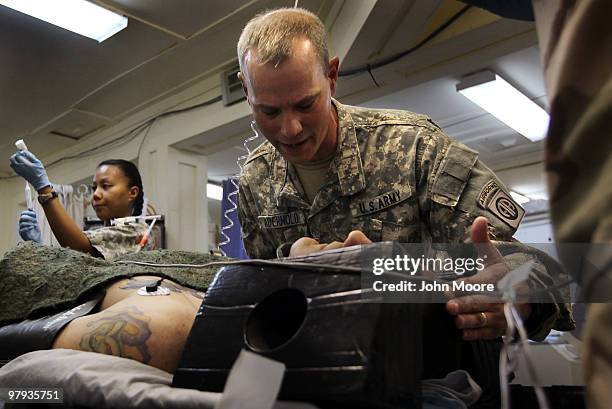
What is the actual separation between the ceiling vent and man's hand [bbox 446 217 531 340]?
9.12 ft

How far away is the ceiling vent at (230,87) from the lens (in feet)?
10.5

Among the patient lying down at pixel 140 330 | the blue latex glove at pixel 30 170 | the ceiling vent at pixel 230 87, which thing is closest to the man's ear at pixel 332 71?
the patient lying down at pixel 140 330

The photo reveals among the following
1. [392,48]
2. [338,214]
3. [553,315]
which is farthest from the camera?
[392,48]

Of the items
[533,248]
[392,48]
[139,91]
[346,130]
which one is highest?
[139,91]

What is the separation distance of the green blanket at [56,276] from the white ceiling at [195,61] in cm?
172

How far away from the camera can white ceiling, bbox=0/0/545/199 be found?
2607 millimetres

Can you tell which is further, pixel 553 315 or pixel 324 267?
pixel 553 315

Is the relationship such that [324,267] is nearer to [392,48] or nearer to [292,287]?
[292,287]

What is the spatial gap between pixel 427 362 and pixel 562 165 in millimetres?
312

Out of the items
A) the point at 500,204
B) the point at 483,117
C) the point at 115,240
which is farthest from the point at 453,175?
the point at 483,117

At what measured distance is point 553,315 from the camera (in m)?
0.63

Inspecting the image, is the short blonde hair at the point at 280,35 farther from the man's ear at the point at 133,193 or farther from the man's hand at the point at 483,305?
the man's ear at the point at 133,193

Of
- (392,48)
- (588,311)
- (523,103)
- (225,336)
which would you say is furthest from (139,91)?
(588,311)

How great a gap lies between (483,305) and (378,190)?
0.72 meters
